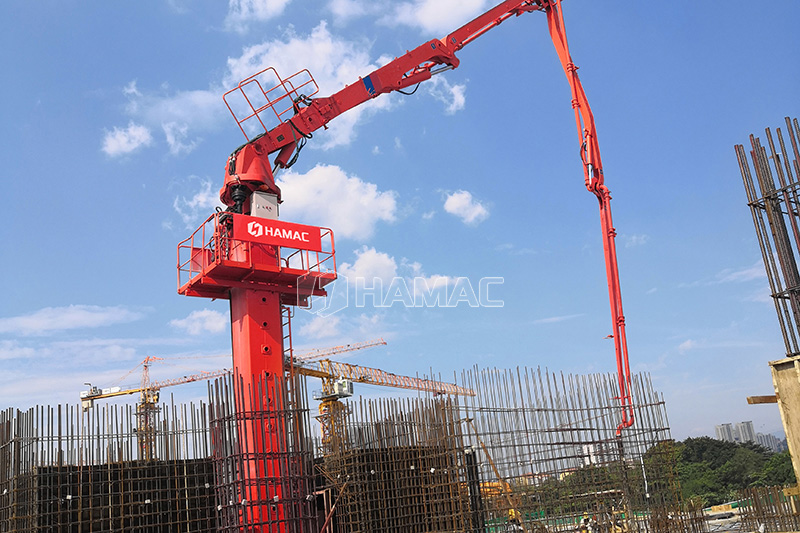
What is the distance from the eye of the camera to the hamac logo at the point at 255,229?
48.6 ft

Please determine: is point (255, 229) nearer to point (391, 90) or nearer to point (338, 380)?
point (391, 90)

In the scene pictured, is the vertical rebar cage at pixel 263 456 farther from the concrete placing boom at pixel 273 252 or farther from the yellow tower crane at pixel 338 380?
the yellow tower crane at pixel 338 380

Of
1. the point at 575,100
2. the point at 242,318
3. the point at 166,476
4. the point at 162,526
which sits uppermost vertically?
the point at 575,100

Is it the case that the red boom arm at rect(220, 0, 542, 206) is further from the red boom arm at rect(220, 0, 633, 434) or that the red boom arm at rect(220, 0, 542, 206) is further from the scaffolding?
the scaffolding

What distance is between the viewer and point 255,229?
1489 cm

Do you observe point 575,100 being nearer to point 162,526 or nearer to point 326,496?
point 326,496

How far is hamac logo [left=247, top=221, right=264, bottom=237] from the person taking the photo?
583 inches

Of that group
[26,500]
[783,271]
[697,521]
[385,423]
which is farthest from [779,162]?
[26,500]

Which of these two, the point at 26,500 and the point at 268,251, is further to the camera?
the point at 268,251

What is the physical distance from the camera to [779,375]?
389 inches

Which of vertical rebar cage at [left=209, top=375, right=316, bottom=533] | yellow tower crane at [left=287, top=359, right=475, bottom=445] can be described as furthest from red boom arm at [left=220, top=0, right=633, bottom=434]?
yellow tower crane at [left=287, top=359, right=475, bottom=445]

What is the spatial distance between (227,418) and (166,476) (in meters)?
3.15

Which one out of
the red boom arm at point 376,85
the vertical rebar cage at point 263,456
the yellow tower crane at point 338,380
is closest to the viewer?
the vertical rebar cage at point 263,456

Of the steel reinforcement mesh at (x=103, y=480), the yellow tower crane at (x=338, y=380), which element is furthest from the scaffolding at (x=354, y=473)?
the yellow tower crane at (x=338, y=380)
